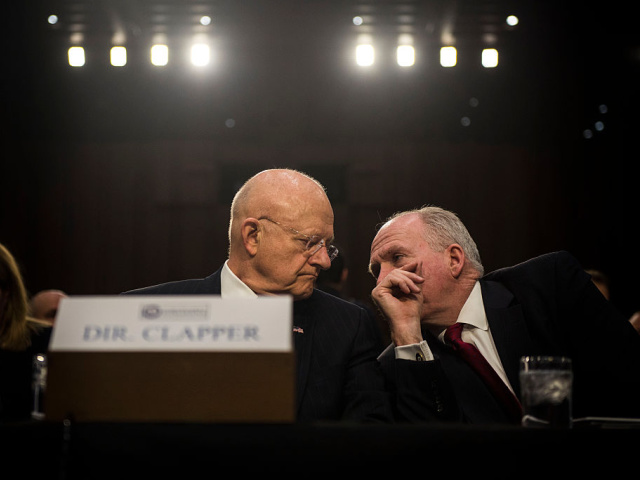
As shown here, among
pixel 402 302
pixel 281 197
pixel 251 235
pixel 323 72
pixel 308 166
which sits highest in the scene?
pixel 323 72

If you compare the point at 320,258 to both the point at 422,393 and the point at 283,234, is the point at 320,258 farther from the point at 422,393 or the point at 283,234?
the point at 422,393

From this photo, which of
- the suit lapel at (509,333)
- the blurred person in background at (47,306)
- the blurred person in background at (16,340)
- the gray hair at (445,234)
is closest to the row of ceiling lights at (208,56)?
the blurred person in background at (47,306)

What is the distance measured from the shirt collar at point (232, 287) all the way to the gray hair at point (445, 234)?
2.17ft

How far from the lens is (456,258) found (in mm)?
2342

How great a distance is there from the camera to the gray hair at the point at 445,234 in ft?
7.71

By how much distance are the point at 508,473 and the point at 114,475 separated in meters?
0.58

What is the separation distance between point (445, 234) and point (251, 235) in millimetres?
690

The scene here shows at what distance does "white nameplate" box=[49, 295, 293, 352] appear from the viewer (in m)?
1.08

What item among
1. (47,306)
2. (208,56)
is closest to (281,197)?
(47,306)

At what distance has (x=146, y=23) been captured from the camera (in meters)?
5.26

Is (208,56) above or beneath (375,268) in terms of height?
above

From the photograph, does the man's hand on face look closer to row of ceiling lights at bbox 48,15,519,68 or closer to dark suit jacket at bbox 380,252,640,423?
dark suit jacket at bbox 380,252,640,423

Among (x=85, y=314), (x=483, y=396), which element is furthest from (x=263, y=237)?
(x=85, y=314)

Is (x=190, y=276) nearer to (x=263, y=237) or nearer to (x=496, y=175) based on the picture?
(x=496, y=175)
